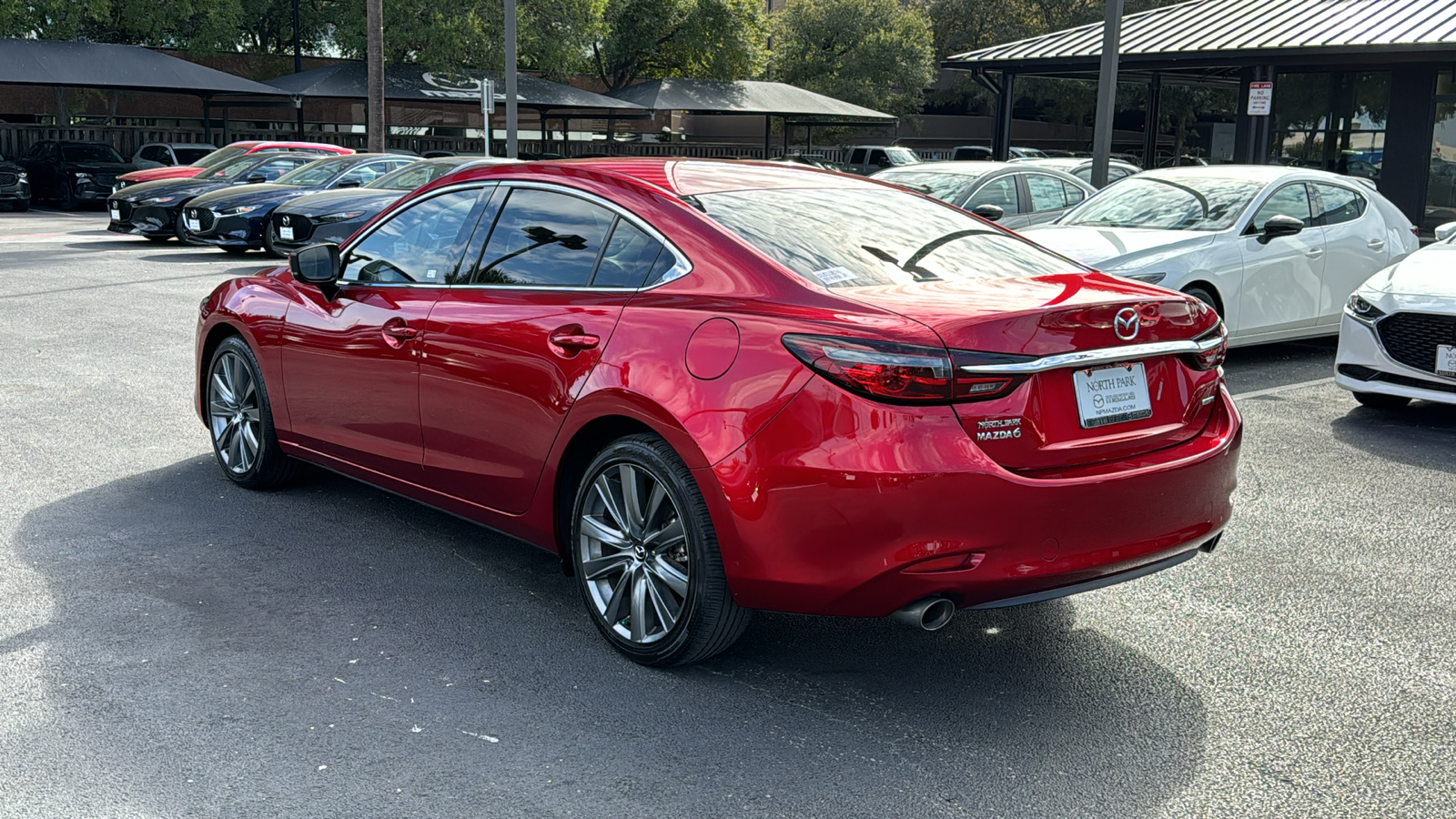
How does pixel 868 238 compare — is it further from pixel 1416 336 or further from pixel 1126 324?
pixel 1416 336

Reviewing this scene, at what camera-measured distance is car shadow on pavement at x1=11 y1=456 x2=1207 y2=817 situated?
11.3 feet

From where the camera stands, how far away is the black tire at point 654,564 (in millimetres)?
3992

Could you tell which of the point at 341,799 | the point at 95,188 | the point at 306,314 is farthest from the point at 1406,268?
the point at 95,188

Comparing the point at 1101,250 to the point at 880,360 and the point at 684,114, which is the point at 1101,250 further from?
the point at 684,114

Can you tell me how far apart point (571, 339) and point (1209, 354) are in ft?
6.76

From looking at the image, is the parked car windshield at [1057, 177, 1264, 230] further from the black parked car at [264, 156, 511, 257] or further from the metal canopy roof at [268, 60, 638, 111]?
the metal canopy roof at [268, 60, 638, 111]

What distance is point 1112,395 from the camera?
3.95 m

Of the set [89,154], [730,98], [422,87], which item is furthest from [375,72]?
[730,98]

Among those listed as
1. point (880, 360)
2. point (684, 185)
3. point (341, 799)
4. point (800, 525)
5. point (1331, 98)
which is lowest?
point (341, 799)

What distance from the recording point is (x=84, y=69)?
31.9m

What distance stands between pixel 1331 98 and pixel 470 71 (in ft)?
77.7

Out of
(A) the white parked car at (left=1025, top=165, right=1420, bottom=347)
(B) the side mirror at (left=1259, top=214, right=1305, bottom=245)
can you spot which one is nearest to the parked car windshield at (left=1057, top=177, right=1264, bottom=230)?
(A) the white parked car at (left=1025, top=165, right=1420, bottom=347)

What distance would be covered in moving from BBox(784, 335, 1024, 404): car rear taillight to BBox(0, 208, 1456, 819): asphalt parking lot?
24.8 inches

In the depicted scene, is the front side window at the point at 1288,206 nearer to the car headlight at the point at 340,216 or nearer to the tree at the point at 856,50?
the car headlight at the point at 340,216
